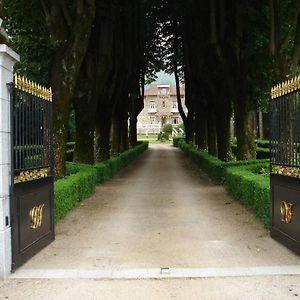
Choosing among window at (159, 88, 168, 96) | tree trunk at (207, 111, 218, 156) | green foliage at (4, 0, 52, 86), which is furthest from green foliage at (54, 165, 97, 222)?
window at (159, 88, 168, 96)

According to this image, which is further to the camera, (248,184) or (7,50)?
(248,184)

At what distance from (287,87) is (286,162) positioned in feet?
4.19

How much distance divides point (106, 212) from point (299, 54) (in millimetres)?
8010

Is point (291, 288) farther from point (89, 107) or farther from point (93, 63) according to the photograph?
point (93, 63)

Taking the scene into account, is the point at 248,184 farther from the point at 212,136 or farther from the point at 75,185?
the point at 212,136

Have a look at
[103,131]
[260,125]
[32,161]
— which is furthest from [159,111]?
[32,161]

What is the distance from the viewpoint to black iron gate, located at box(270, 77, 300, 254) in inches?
339

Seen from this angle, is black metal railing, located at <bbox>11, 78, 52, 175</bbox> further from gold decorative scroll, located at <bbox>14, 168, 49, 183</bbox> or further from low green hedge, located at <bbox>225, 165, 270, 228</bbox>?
low green hedge, located at <bbox>225, 165, 270, 228</bbox>

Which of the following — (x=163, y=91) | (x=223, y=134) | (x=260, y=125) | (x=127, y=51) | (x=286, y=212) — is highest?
(x=163, y=91)

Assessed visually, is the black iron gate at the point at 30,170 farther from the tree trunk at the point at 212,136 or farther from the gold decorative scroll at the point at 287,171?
the tree trunk at the point at 212,136

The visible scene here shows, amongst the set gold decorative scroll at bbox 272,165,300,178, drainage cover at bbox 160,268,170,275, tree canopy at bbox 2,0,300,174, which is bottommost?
drainage cover at bbox 160,268,170,275

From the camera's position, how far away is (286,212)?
354 inches

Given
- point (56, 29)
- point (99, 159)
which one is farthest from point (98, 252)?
point (99, 159)

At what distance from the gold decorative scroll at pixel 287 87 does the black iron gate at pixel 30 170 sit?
13.4 feet
